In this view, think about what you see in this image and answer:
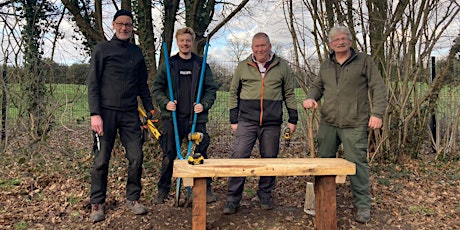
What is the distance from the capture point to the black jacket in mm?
3686

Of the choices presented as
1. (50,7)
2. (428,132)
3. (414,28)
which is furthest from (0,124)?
(428,132)

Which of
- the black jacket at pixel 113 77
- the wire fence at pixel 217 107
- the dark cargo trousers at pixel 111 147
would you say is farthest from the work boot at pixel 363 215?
the black jacket at pixel 113 77

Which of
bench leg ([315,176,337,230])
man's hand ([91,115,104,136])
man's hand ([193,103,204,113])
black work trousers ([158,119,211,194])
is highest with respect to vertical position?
man's hand ([193,103,204,113])

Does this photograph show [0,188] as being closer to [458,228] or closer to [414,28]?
[458,228]

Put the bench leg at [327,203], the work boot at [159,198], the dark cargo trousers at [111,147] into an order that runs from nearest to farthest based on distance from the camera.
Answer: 1. the bench leg at [327,203]
2. the dark cargo trousers at [111,147]
3. the work boot at [159,198]

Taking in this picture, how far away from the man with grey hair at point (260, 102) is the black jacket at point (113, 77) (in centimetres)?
99

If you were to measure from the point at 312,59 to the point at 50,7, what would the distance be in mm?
4534

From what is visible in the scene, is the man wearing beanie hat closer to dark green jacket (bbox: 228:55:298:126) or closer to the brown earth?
the brown earth

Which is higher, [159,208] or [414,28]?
[414,28]

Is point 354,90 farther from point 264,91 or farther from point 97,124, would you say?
point 97,124

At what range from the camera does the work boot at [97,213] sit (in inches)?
Result: 151

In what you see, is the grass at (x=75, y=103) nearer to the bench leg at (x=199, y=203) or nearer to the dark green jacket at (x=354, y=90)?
the dark green jacket at (x=354, y=90)

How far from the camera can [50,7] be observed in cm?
691

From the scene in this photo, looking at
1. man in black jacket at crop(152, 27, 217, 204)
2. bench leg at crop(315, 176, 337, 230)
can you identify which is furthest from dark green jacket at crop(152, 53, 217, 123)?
bench leg at crop(315, 176, 337, 230)
